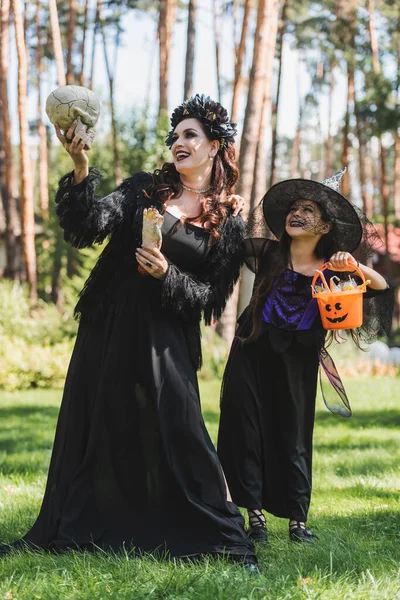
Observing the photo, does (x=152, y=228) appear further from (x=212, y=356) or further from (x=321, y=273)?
(x=212, y=356)

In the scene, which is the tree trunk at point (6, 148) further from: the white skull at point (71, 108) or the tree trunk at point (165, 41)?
the white skull at point (71, 108)

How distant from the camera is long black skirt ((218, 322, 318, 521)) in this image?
14.5ft

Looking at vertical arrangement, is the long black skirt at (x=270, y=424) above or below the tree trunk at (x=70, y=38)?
below

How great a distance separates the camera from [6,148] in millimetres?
21047

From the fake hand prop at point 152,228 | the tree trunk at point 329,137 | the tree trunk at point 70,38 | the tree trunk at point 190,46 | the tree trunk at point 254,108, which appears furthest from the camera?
the tree trunk at point 329,137

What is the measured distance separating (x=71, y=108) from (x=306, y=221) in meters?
1.50

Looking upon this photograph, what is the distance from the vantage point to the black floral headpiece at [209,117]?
4156 millimetres

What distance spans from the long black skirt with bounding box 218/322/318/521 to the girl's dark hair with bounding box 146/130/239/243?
788 millimetres

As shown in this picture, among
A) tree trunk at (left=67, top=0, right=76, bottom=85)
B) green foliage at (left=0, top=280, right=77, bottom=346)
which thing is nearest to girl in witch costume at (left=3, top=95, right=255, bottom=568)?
green foliage at (left=0, top=280, right=77, bottom=346)

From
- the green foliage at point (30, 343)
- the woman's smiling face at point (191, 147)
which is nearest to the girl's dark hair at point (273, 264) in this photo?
the woman's smiling face at point (191, 147)

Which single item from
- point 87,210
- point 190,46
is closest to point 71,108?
point 87,210

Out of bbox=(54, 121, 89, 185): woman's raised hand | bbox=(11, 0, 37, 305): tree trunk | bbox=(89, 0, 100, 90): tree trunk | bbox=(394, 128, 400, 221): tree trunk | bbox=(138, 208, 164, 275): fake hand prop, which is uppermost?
bbox=(89, 0, 100, 90): tree trunk

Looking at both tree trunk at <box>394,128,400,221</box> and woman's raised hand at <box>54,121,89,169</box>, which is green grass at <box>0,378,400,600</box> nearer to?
woman's raised hand at <box>54,121,89,169</box>

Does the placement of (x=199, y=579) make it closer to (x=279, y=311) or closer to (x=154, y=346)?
(x=154, y=346)
